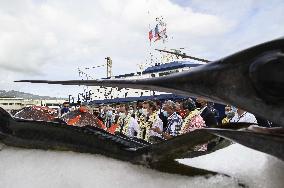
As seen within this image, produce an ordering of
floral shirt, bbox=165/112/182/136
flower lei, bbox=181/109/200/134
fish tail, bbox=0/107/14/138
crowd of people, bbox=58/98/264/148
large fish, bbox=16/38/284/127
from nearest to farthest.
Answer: large fish, bbox=16/38/284/127, fish tail, bbox=0/107/14/138, crowd of people, bbox=58/98/264/148, flower lei, bbox=181/109/200/134, floral shirt, bbox=165/112/182/136

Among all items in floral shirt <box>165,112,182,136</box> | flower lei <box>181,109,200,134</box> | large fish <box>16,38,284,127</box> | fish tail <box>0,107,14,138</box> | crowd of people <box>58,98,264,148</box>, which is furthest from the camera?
floral shirt <box>165,112,182,136</box>

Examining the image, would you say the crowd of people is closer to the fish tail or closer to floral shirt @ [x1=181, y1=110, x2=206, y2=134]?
floral shirt @ [x1=181, y1=110, x2=206, y2=134]

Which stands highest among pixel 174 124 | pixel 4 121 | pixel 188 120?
pixel 4 121

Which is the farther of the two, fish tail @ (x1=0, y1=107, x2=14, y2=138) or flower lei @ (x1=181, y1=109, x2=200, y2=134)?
flower lei @ (x1=181, y1=109, x2=200, y2=134)

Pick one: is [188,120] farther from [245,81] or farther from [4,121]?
[245,81]

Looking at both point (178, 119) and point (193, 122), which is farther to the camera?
point (178, 119)

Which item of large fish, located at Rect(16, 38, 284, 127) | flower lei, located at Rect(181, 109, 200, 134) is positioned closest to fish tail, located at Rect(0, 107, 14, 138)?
large fish, located at Rect(16, 38, 284, 127)

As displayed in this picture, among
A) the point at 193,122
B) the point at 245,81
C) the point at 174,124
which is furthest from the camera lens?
the point at 174,124

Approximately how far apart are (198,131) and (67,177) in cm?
37

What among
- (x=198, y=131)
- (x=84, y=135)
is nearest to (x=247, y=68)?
(x=198, y=131)

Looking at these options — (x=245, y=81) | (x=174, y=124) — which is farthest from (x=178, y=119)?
(x=245, y=81)

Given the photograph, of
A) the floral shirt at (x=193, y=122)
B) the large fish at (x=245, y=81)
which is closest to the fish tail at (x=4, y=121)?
the large fish at (x=245, y=81)

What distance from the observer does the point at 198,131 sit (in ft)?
2.97

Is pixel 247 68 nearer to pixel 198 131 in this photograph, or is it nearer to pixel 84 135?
pixel 198 131
